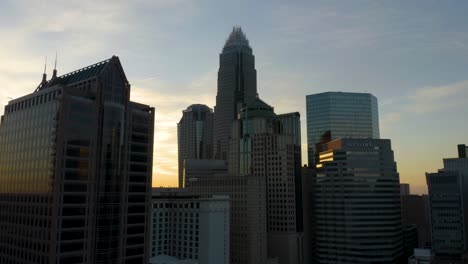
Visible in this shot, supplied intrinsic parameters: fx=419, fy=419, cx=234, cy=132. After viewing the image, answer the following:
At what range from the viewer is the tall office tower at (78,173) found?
113 meters

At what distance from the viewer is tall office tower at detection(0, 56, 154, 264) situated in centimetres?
11319

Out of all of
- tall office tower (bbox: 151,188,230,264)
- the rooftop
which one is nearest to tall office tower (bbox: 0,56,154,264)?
the rooftop

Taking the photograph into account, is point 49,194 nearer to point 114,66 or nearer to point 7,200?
point 7,200

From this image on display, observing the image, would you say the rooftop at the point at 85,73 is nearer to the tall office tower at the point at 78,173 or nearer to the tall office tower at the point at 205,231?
the tall office tower at the point at 78,173

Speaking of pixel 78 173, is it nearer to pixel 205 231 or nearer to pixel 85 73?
pixel 85 73

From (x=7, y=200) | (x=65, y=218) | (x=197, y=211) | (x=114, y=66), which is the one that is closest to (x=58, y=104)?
(x=114, y=66)

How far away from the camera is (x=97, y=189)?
12019 centimetres

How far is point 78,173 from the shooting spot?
117m

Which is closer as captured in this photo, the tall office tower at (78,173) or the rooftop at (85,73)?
the tall office tower at (78,173)

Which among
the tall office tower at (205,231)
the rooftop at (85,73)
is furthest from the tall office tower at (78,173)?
the tall office tower at (205,231)

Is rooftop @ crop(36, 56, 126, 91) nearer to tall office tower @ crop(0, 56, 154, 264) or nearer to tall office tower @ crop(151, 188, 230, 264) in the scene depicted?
tall office tower @ crop(0, 56, 154, 264)

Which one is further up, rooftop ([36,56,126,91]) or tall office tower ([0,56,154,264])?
rooftop ([36,56,126,91])

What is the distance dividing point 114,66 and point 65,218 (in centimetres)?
4857

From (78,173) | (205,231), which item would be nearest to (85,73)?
(78,173)
